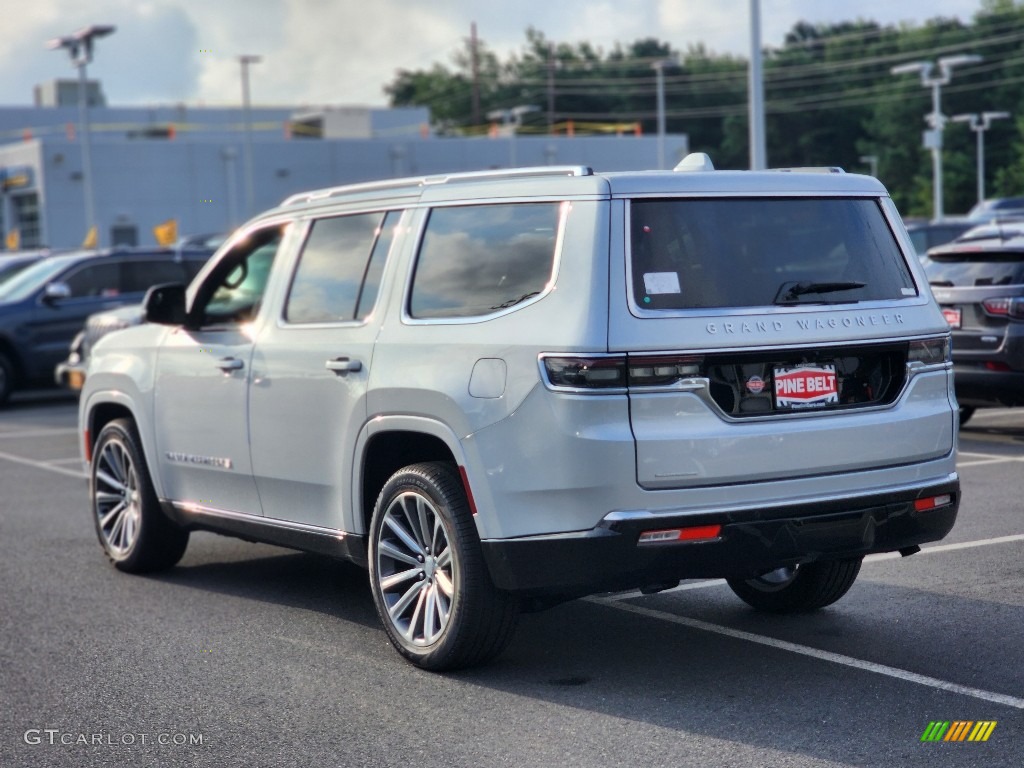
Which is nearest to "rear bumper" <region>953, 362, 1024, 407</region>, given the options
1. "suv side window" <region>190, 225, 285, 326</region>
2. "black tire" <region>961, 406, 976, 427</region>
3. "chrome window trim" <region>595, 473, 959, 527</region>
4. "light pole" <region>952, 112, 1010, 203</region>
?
"black tire" <region>961, 406, 976, 427</region>

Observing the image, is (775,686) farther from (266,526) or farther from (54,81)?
(54,81)

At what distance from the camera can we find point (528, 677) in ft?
18.9

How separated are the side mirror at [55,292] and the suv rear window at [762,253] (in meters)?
15.3

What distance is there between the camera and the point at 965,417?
13.4 m

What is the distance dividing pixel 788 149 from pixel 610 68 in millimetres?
17199

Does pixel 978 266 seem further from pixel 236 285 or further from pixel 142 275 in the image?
pixel 142 275

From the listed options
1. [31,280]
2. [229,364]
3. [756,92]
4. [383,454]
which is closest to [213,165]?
[756,92]

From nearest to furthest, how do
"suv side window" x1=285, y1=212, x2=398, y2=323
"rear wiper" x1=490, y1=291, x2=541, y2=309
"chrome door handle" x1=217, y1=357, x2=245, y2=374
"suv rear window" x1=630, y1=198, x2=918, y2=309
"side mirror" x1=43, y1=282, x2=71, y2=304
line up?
1. "suv rear window" x1=630, y1=198, x2=918, y2=309
2. "rear wiper" x1=490, y1=291, x2=541, y2=309
3. "suv side window" x1=285, y1=212, x2=398, y2=323
4. "chrome door handle" x1=217, y1=357, x2=245, y2=374
5. "side mirror" x1=43, y1=282, x2=71, y2=304

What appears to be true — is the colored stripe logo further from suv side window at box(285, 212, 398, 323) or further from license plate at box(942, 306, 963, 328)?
license plate at box(942, 306, 963, 328)

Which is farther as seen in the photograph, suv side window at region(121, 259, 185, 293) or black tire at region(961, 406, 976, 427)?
suv side window at region(121, 259, 185, 293)

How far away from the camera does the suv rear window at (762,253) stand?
5.39m

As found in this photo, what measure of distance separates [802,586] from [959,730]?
5.55 feet

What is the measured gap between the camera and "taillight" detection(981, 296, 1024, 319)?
470 inches

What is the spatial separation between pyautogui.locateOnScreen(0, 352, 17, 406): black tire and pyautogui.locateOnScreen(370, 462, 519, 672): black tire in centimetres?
→ 1470
